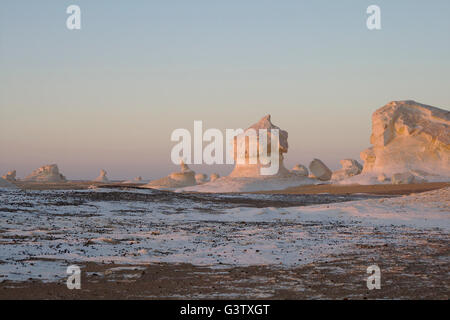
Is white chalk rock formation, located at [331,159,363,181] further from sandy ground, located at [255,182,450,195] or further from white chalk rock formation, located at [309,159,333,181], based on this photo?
sandy ground, located at [255,182,450,195]

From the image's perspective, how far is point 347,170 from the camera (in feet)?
260

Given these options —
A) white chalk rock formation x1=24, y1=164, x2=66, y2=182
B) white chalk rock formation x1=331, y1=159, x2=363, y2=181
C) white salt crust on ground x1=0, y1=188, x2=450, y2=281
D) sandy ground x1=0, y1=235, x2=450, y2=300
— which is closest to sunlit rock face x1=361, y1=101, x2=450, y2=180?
white chalk rock formation x1=331, y1=159, x2=363, y2=181

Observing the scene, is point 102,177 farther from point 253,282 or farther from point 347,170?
point 253,282

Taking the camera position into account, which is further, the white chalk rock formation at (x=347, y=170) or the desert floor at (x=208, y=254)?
the white chalk rock formation at (x=347, y=170)

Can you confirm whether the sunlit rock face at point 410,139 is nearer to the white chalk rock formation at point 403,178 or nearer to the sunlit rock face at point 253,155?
the white chalk rock formation at point 403,178

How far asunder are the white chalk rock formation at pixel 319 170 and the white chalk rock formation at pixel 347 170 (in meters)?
6.95

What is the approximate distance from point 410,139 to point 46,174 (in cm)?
7405

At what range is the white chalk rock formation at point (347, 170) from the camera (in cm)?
7750

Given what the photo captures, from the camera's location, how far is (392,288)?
8.75 meters

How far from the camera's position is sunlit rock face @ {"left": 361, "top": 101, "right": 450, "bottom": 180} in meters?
56.3

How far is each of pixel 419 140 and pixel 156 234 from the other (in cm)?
4799

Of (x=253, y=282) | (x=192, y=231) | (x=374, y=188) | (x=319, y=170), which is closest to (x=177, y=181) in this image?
(x=319, y=170)

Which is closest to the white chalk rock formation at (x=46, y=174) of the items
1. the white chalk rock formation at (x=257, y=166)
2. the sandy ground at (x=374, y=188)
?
the white chalk rock formation at (x=257, y=166)
